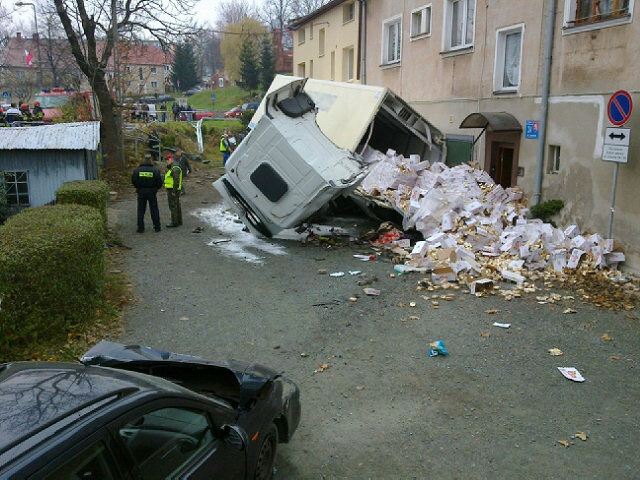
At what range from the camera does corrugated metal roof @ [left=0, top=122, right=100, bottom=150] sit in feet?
46.1

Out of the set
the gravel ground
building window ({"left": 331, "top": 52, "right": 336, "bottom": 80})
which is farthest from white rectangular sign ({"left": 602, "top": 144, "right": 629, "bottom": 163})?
building window ({"left": 331, "top": 52, "right": 336, "bottom": 80})

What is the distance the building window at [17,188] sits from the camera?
1427cm

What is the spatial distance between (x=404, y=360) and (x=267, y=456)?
8.97 feet

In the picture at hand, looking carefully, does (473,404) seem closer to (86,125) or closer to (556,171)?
(556,171)

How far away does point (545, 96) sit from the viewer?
37.2ft

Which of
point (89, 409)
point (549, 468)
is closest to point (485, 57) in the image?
point (549, 468)

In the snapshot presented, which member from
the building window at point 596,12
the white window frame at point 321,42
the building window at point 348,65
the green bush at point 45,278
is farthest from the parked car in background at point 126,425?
the white window frame at point 321,42

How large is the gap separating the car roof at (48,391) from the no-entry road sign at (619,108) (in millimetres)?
8629

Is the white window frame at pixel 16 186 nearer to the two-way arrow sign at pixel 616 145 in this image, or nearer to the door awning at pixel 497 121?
the door awning at pixel 497 121

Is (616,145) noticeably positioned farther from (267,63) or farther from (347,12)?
(267,63)

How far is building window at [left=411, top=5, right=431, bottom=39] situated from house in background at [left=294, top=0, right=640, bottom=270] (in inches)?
1.7

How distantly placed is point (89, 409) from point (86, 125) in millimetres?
14121

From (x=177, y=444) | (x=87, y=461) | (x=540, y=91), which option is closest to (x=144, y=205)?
(x=540, y=91)

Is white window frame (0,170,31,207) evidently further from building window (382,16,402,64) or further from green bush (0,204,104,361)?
building window (382,16,402,64)
